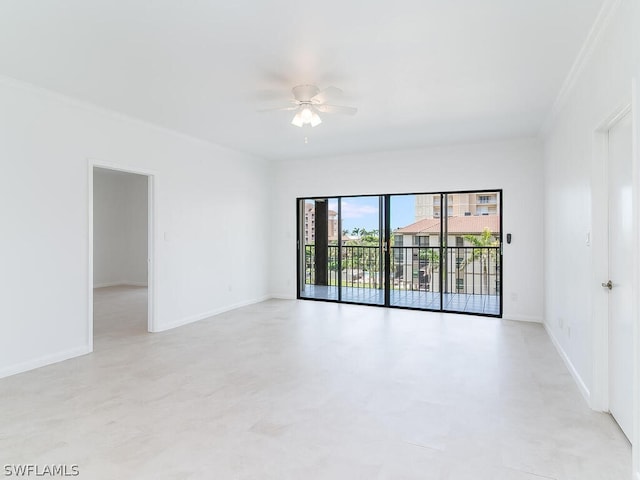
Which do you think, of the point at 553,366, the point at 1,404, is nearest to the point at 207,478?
the point at 1,404

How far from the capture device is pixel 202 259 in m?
5.45

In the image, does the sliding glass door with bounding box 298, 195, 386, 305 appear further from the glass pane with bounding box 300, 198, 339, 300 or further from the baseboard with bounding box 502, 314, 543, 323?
the baseboard with bounding box 502, 314, 543, 323

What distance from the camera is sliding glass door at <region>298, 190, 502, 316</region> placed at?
19.8 feet

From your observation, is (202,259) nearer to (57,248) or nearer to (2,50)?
(57,248)

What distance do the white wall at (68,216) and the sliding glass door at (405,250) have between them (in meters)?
2.18

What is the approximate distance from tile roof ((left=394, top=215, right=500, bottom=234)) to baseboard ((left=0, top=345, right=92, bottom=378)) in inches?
185

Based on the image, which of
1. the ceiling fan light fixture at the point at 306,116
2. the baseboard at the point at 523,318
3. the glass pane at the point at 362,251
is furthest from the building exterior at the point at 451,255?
the ceiling fan light fixture at the point at 306,116

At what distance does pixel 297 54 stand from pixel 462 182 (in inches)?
147

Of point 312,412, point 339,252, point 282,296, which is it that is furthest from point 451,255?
point 312,412

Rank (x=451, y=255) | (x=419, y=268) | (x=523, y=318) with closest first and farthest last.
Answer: (x=523, y=318) < (x=451, y=255) < (x=419, y=268)

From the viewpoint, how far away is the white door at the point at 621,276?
2199mm

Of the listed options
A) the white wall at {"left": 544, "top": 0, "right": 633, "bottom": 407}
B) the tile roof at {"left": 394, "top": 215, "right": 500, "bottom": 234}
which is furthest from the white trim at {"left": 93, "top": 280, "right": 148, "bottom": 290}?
the white wall at {"left": 544, "top": 0, "right": 633, "bottom": 407}

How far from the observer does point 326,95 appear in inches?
138

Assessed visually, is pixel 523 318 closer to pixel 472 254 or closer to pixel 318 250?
pixel 472 254
